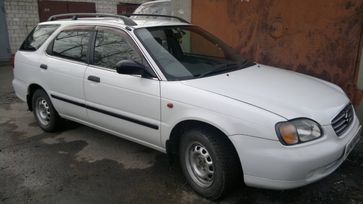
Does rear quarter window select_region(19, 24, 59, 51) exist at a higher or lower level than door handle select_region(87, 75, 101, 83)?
higher

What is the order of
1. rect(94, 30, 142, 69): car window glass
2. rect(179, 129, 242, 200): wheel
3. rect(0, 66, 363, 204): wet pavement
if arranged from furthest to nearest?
rect(94, 30, 142, 69): car window glass → rect(0, 66, 363, 204): wet pavement → rect(179, 129, 242, 200): wheel

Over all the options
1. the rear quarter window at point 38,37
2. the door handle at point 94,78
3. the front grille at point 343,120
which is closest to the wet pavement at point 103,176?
the front grille at point 343,120

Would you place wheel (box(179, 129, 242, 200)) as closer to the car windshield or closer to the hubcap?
the car windshield

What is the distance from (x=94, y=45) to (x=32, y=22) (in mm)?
9252

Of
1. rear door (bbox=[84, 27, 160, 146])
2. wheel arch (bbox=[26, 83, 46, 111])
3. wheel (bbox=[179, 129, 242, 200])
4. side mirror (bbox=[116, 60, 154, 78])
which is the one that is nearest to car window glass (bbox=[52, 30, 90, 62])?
rear door (bbox=[84, 27, 160, 146])

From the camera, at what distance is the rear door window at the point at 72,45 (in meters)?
4.43

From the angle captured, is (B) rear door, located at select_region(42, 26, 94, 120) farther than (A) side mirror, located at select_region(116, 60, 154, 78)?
Yes

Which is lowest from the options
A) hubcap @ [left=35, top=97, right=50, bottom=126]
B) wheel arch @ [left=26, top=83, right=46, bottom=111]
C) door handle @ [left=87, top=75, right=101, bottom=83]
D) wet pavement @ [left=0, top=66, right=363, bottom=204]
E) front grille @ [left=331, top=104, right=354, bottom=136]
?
wet pavement @ [left=0, top=66, right=363, bottom=204]

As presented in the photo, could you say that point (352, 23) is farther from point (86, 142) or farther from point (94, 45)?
point (86, 142)

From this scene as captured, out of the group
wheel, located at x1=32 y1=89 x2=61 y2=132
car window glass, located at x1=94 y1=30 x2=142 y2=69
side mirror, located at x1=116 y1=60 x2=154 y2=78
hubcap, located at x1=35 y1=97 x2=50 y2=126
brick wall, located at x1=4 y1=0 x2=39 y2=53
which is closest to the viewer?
side mirror, located at x1=116 y1=60 x2=154 y2=78

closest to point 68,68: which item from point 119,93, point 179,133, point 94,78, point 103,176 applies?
point 94,78

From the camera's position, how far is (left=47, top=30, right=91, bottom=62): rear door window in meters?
4.43

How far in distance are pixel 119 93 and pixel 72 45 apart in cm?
121

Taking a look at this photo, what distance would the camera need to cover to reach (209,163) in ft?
10.8
